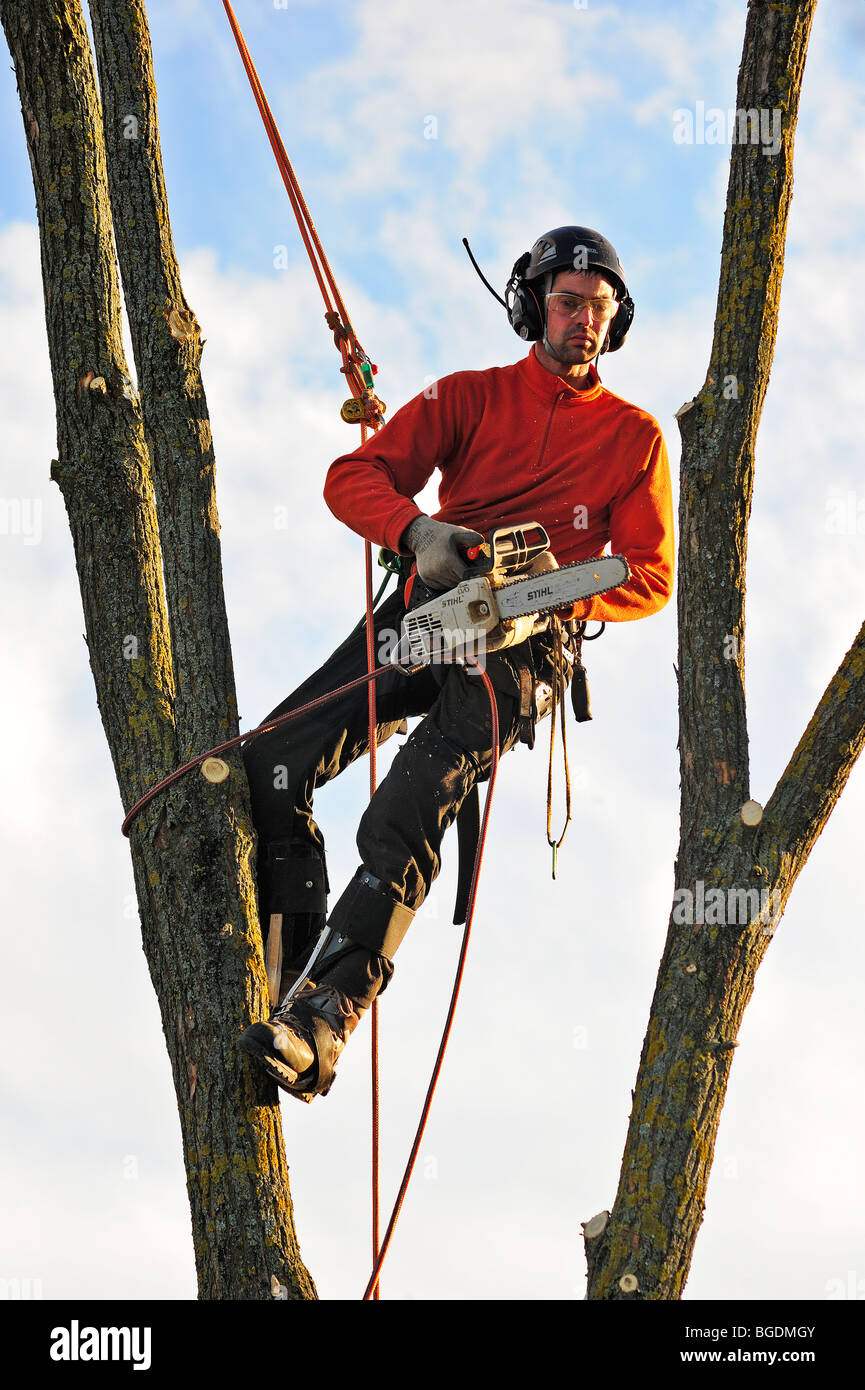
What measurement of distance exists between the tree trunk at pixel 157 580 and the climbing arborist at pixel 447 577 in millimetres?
195

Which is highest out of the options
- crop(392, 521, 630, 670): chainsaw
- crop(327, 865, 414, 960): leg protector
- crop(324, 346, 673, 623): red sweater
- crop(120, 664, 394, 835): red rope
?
crop(324, 346, 673, 623): red sweater

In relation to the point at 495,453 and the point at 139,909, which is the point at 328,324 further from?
the point at 139,909

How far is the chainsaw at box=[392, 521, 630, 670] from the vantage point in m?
3.49

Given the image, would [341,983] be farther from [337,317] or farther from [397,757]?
[337,317]

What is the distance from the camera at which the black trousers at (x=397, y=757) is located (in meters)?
3.62

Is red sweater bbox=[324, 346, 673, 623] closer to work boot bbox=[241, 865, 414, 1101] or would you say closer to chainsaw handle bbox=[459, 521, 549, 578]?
chainsaw handle bbox=[459, 521, 549, 578]

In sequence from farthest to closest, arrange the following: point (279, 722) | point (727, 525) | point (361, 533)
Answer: point (361, 533) < point (279, 722) < point (727, 525)

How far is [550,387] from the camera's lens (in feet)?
13.7

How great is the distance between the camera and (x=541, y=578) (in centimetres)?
350

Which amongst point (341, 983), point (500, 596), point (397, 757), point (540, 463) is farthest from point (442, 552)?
point (341, 983)

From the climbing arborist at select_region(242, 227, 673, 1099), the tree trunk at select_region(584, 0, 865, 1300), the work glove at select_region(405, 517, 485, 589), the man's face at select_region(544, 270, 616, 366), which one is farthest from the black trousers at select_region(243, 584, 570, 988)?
the man's face at select_region(544, 270, 616, 366)
